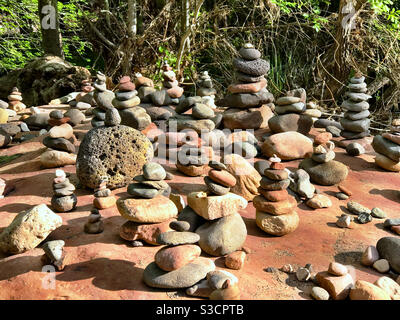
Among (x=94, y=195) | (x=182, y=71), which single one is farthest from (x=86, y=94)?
(x=94, y=195)

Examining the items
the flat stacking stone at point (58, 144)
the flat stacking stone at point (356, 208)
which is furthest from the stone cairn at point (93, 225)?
the flat stacking stone at point (356, 208)

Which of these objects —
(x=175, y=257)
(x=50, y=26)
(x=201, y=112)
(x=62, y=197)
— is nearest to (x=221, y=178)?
(x=175, y=257)

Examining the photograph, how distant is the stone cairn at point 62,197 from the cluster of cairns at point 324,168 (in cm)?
277

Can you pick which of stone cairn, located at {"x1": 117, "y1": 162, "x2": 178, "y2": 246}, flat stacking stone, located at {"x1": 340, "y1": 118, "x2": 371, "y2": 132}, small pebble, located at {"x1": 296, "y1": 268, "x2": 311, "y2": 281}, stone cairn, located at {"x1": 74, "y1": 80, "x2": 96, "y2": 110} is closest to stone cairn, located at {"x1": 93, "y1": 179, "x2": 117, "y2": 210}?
stone cairn, located at {"x1": 117, "y1": 162, "x2": 178, "y2": 246}

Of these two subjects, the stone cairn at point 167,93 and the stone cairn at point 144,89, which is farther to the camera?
the stone cairn at point 144,89

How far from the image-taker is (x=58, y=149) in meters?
5.34

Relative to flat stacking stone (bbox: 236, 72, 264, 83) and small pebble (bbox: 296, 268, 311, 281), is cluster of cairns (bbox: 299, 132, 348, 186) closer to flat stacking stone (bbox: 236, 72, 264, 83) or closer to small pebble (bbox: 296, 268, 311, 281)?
flat stacking stone (bbox: 236, 72, 264, 83)

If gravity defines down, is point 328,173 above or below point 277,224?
above

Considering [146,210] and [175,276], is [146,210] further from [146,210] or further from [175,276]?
[175,276]

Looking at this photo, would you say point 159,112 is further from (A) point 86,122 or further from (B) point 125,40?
(B) point 125,40

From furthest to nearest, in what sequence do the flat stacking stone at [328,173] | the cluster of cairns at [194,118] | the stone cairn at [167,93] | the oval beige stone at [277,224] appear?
the stone cairn at [167,93]
the cluster of cairns at [194,118]
the flat stacking stone at [328,173]
the oval beige stone at [277,224]

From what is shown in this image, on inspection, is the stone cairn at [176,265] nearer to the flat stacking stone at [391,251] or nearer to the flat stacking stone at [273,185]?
the flat stacking stone at [273,185]

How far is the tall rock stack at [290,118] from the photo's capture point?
19.5ft

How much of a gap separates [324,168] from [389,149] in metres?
1.02
